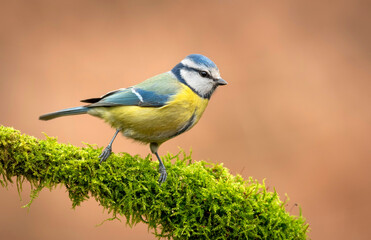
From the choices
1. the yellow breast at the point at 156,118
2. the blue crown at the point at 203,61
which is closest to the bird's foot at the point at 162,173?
the yellow breast at the point at 156,118

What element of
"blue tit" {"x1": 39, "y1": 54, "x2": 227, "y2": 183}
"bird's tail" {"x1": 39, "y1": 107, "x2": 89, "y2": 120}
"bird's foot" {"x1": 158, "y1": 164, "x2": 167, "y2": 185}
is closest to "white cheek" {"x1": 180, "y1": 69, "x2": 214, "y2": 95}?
"blue tit" {"x1": 39, "y1": 54, "x2": 227, "y2": 183}

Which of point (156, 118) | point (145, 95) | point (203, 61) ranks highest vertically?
point (203, 61)

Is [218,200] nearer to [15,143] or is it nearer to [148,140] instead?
[148,140]

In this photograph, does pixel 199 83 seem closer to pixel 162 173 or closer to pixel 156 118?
pixel 156 118

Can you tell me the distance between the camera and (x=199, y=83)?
2055 millimetres

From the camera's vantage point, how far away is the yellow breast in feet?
6.28

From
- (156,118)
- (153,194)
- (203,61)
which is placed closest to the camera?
(153,194)

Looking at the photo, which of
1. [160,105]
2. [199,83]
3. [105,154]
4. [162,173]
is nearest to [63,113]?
[105,154]

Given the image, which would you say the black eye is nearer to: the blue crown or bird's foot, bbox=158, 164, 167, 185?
the blue crown

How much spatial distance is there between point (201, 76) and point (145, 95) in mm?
354

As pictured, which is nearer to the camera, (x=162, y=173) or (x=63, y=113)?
(x=162, y=173)

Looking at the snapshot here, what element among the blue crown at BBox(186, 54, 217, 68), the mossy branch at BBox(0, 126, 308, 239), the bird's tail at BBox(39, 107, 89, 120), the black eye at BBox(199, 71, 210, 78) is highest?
the blue crown at BBox(186, 54, 217, 68)

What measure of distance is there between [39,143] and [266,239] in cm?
116

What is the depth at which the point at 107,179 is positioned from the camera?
166 centimetres
